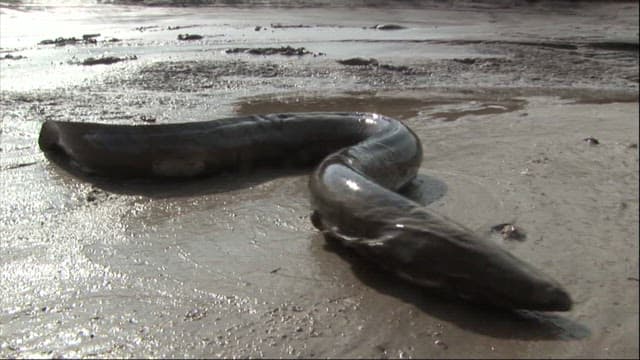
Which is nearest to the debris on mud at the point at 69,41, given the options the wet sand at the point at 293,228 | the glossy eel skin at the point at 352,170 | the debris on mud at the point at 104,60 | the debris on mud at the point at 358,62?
the debris on mud at the point at 104,60

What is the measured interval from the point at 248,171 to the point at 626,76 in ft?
20.0

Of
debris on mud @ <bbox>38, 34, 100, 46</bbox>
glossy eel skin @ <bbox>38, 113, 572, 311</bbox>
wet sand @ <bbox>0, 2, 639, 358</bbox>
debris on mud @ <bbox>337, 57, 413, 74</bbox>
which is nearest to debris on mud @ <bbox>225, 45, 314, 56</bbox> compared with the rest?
debris on mud @ <bbox>337, 57, 413, 74</bbox>

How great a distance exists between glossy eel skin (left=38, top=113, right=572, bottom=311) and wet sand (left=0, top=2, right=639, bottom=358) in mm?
100

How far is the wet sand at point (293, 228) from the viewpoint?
241 cm

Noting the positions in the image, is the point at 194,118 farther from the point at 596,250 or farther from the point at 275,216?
the point at 596,250

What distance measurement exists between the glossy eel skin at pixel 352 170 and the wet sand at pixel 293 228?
0.33 ft

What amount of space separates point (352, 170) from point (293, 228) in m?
0.40

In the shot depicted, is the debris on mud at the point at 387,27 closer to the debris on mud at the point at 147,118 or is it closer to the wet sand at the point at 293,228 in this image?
the wet sand at the point at 293,228

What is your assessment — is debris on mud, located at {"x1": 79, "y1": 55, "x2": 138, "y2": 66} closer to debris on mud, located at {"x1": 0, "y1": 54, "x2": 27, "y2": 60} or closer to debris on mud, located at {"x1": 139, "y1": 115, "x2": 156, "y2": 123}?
debris on mud, located at {"x1": 0, "y1": 54, "x2": 27, "y2": 60}

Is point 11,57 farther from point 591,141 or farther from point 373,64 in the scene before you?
point 591,141

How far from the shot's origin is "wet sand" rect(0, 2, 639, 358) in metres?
2.41

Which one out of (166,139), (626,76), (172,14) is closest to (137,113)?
(166,139)

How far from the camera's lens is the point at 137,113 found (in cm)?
611

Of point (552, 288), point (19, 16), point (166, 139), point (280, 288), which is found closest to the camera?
point (552, 288)
